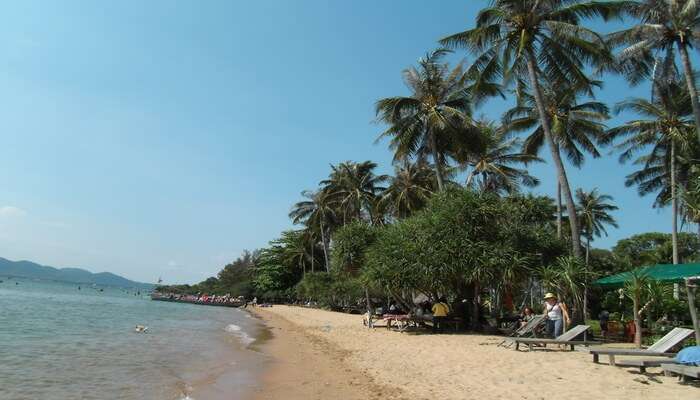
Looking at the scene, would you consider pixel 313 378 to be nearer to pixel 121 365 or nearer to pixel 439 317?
pixel 121 365

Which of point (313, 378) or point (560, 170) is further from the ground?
point (560, 170)

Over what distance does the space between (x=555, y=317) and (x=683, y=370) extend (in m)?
6.24

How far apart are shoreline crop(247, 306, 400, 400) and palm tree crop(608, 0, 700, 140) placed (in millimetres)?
16474

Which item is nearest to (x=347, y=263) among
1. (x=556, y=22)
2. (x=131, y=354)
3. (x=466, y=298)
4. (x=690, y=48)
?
(x=466, y=298)

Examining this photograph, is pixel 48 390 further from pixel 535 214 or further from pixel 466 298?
pixel 535 214

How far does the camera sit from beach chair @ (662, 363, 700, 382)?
25.2ft

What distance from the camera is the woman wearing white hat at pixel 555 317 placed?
13.9m

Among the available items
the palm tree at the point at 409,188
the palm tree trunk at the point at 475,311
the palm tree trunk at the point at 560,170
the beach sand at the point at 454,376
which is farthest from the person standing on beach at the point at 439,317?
the palm tree at the point at 409,188

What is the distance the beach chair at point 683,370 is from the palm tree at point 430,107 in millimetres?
17062

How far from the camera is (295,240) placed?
65.4 metres

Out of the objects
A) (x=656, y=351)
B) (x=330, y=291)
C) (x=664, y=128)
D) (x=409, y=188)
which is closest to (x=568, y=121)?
(x=664, y=128)

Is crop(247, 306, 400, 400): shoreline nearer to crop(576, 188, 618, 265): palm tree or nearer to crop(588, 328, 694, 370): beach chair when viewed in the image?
crop(588, 328, 694, 370): beach chair

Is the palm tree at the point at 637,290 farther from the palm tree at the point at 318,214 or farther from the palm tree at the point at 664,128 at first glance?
the palm tree at the point at 318,214

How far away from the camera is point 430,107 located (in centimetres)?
2544
